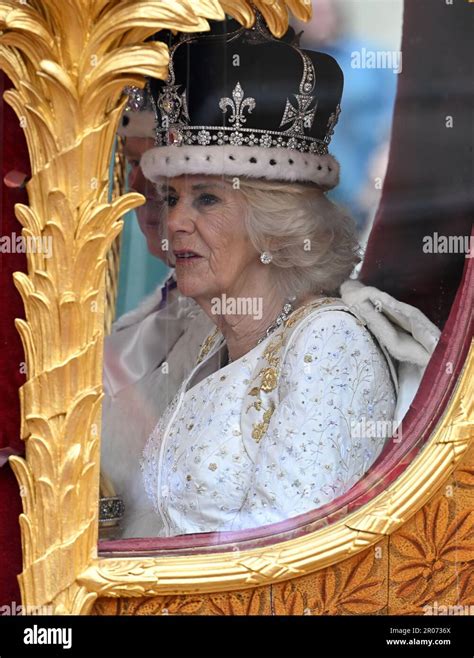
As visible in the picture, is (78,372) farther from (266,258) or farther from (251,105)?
(251,105)

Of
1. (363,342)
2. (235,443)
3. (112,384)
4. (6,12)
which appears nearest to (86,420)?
(112,384)

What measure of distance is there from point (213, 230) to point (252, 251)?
0.30 ft

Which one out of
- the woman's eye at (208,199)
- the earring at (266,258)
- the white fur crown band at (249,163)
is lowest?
the earring at (266,258)

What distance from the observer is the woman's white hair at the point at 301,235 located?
2.77 metres

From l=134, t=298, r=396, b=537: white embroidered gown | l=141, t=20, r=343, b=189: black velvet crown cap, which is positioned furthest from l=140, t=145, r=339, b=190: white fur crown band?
l=134, t=298, r=396, b=537: white embroidered gown

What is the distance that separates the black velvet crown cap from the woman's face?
0.03 metres

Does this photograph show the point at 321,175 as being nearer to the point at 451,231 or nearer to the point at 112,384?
the point at 451,231

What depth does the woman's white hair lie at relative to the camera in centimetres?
277

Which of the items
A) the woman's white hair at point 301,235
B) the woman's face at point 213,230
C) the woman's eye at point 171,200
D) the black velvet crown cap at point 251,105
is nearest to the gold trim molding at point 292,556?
the woman's white hair at point 301,235

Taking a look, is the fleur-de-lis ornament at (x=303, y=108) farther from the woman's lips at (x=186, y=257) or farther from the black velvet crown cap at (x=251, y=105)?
the woman's lips at (x=186, y=257)

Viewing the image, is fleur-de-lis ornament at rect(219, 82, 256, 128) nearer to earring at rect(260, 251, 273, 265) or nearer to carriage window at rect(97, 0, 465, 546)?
carriage window at rect(97, 0, 465, 546)

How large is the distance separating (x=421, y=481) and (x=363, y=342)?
12.0 inches

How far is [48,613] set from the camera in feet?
8.91

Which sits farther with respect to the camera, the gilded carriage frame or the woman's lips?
the woman's lips
